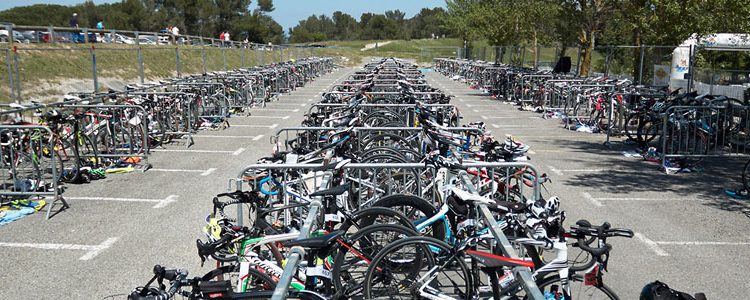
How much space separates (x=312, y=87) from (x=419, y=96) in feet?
56.8

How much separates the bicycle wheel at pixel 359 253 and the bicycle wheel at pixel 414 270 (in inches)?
4.8

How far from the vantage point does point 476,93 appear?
27.4 meters

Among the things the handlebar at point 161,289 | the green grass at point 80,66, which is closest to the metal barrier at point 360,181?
the handlebar at point 161,289

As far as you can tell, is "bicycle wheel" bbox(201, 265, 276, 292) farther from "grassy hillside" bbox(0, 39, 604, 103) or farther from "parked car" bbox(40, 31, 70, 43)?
"parked car" bbox(40, 31, 70, 43)

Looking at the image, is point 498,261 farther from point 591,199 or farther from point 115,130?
point 115,130

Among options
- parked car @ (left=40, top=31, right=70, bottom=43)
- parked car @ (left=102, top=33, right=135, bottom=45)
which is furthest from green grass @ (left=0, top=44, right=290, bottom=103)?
parked car @ (left=102, top=33, right=135, bottom=45)

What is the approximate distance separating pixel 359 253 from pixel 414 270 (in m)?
0.37

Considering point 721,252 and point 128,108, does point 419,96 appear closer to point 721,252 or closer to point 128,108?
point 128,108

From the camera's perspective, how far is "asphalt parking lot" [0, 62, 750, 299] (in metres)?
5.69

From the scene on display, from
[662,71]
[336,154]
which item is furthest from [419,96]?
[662,71]

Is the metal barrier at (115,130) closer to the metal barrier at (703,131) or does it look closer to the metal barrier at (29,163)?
the metal barrier at (29,163)

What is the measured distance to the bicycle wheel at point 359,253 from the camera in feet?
13.4

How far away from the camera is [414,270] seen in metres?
4.23

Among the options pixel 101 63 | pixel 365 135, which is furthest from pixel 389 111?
pixel 101 63
